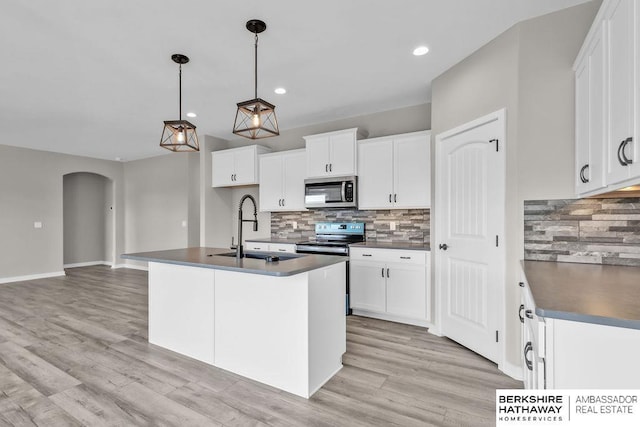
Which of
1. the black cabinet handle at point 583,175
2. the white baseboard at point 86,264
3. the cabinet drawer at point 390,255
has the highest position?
the black cabinet handle at point 583,175

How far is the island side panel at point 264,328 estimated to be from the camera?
216 cm

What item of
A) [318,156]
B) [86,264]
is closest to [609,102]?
[318,156]

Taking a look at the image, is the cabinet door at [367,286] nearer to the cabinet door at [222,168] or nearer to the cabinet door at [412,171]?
the cabinet door at [412,171]

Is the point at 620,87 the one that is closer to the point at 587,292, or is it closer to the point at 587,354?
the point at 587,292

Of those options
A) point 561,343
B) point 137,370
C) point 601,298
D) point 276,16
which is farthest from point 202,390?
point 276,16

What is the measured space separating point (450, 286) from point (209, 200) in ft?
13.7

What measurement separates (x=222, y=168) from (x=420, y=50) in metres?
3.75

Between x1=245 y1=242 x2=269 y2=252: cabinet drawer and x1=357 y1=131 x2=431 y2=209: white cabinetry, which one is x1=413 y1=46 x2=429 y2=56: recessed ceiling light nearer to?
x1=357 y1=131 x2=431 y2=209: white cabinetry

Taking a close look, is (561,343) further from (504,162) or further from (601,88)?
(504,162)

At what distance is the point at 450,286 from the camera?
3088 millimetres

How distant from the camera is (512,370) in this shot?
238cm

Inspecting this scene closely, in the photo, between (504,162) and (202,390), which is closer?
(202,390)

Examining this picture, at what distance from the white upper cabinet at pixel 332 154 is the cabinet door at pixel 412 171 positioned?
1.92 feet

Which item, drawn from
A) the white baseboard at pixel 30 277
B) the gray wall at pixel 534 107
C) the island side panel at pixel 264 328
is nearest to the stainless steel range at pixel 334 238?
the island side panel at pixel 264 328
